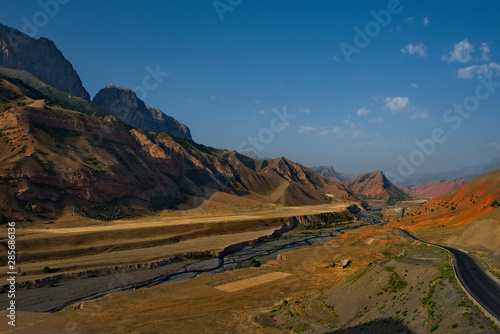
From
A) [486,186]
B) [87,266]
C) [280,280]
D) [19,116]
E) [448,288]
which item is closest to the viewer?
[448,288]

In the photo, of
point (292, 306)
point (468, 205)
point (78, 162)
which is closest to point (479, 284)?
point (292, 306)

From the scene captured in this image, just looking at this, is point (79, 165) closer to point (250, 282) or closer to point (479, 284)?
point (250, 282)

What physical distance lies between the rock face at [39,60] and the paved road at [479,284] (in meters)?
202

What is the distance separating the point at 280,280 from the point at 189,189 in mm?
96289

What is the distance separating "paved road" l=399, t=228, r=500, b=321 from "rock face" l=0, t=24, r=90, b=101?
Result: 662 feet

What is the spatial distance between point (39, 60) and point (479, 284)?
696ft

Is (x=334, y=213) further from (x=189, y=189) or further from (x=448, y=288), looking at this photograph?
(x=448, y=288)

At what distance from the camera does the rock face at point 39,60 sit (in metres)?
153

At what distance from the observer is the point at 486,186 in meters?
66.3

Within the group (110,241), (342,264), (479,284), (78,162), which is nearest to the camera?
(479,284)

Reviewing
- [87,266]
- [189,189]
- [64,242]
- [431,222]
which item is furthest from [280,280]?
[189,189]

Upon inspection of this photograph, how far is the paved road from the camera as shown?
1531 centimetres

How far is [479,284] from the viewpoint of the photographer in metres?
19.2

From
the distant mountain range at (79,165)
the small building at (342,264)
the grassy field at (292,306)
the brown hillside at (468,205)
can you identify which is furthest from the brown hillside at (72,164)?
the brown hillside at (468,205)
